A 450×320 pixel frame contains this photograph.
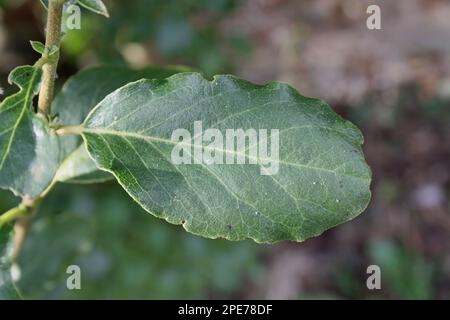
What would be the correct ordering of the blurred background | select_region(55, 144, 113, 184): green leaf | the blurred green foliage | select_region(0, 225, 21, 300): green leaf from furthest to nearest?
the blurred green foliage < the blurred background < select_region(55, 144, 113, 184): green leaf < select_region(0, 225, 21, 300): green leaf

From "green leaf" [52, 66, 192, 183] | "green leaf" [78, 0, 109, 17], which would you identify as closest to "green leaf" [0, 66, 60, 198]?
"green leaf" [78, 0, 109, 17]

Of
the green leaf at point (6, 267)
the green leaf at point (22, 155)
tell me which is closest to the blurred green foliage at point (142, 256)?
the green leaf at point (6, 267)

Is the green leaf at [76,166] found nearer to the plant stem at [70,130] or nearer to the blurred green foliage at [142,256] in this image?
the plant stem at [70,130]

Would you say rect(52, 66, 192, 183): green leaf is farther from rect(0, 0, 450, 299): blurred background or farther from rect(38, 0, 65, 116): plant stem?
rect(0, 0, 450, 299): blurred background

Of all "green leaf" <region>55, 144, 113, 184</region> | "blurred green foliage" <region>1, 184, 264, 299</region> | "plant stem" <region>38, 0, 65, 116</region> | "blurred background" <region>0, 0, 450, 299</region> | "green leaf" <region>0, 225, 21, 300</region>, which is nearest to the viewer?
"plant stem" <region>38, 0, 65, 116</region>

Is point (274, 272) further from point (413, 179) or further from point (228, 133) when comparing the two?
point (228, 133)

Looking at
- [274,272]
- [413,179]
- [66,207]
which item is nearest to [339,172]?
[66,207]

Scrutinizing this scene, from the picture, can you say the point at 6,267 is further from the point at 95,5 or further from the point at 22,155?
the point at 95,5
